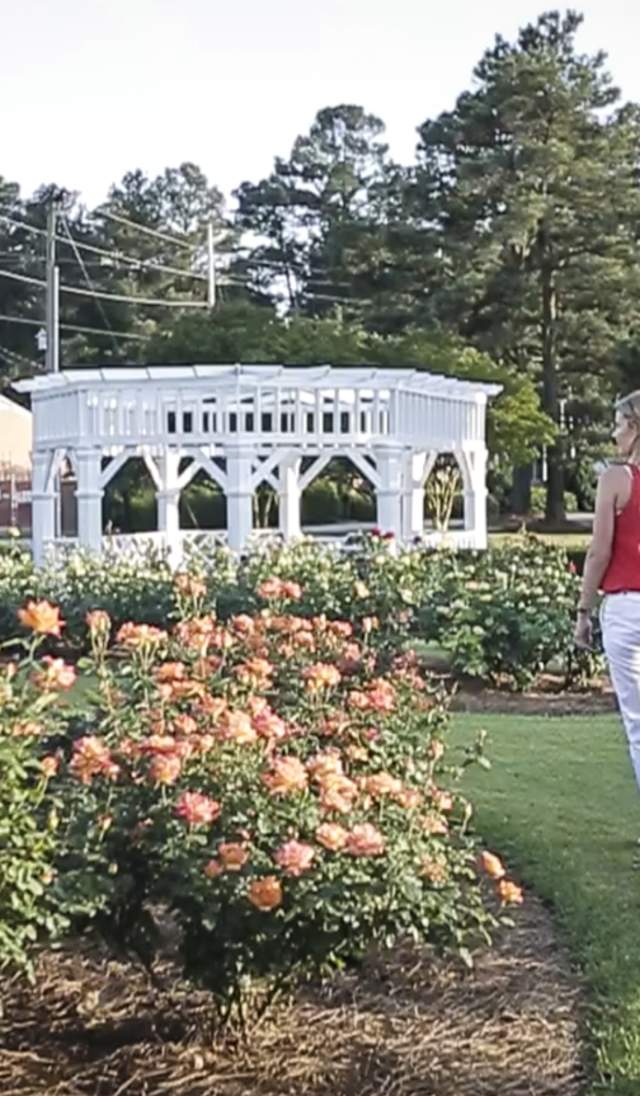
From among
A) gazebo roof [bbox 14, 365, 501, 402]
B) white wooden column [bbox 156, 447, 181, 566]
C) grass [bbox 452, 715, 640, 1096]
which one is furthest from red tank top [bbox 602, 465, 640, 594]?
white wooden column [bbox 156, 447, 181, 566]

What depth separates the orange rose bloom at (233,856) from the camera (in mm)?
2717

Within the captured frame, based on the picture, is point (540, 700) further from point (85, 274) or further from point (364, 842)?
point (85, 274)

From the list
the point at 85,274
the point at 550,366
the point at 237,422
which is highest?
the point at 85,274

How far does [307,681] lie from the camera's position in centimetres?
359

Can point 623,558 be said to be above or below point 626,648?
above

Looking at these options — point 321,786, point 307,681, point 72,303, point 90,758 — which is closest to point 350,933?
point 321,786

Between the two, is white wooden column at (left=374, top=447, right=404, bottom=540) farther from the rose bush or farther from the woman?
the rose bush

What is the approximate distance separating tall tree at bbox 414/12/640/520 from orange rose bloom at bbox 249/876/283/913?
1049 inches

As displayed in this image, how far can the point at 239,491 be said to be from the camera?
14.2 meters

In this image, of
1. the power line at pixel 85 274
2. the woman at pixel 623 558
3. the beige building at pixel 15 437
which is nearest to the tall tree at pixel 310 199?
the power line at pixel 85 274

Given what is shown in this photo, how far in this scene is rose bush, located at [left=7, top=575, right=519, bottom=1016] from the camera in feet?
9.07

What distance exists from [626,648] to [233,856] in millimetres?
2215

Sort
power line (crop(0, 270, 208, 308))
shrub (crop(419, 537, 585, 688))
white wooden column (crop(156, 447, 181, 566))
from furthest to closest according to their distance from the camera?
1. power line (crop(0, 270, 208, 308))
2. white wooden column (crop(156, 447, 181, 566))
3. shrub (crop(419, 537, 585, 688))

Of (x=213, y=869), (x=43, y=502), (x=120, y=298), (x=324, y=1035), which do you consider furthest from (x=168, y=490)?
(x=120, y=298)
